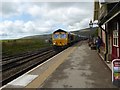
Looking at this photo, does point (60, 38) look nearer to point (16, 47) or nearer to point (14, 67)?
point (16, 47)

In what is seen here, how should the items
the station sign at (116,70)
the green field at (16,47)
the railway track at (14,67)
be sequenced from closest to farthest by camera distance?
the station sign at (116,70) → the railway track at (14,67) → the green field at (16,47)

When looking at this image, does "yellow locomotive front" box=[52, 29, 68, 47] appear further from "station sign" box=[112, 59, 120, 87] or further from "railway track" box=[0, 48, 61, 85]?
"station sign" box=[112, 59, 120, 87]

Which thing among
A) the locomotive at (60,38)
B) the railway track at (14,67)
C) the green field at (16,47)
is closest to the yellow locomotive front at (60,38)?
the locomotive at (60,38)

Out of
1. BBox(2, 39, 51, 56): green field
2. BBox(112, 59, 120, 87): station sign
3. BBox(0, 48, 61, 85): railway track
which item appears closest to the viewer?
BBox(112, 59, 120, 87): station sign

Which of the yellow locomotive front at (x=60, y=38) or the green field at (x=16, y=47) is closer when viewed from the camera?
the green field at (x=16, y=47)

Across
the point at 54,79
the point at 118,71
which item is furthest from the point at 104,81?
the point at 54,79

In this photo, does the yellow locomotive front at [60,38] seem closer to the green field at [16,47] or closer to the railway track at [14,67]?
the green field at [16,47]

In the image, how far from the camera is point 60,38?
3509 centimetres

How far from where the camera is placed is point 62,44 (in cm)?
3503

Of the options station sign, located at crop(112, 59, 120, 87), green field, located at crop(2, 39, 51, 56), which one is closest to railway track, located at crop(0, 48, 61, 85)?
station sign, located at crop(112, 59, 120, 87)

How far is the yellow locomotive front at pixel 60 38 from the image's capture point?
34875 millimetres

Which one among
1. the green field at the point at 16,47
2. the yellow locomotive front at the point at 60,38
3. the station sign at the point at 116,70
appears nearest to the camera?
the station sign at the point at 116,70

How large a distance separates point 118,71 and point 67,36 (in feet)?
88.6

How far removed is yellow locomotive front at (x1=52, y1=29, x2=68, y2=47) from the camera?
3488 cm
